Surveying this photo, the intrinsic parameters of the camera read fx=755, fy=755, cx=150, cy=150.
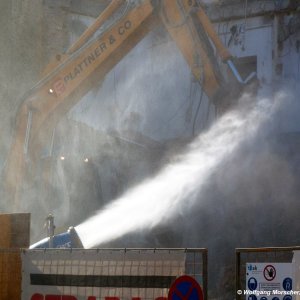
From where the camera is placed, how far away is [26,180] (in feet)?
48.6

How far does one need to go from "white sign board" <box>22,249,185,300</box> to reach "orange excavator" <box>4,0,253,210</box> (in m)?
7.90

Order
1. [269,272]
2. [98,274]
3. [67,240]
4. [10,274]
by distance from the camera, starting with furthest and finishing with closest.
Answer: [67,240] → [10,274] → [98,274] → [269,272]

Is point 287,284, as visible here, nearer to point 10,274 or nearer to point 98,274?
point 98,274

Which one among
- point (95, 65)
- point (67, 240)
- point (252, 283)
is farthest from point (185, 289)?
point (95, 65)

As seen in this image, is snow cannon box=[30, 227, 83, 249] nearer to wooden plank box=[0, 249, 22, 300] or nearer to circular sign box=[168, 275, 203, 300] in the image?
wooden plank box=[0, 249, 22, 300]

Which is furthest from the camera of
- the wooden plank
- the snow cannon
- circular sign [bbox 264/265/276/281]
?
the snow cannon

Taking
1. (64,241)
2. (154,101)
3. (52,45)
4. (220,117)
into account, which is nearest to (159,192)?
(220,117)

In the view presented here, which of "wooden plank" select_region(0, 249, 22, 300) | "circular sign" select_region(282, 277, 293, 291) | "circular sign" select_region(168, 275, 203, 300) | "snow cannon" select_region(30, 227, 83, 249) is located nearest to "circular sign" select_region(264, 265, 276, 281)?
"circular sign" select_region(282, 277, 293, 291)

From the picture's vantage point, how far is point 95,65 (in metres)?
15.4

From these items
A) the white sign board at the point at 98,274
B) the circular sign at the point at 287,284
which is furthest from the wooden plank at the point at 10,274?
the circular sign at the point at 287,284

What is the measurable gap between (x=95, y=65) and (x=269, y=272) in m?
9.44

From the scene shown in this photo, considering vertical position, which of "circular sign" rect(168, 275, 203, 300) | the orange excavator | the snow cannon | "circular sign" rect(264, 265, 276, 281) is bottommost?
"circular sign" rect(168, 275, 203, 300)

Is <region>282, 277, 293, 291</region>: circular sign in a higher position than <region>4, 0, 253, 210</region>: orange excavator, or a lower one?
lower

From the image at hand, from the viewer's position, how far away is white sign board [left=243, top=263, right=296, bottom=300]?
Answer: 651 cm
